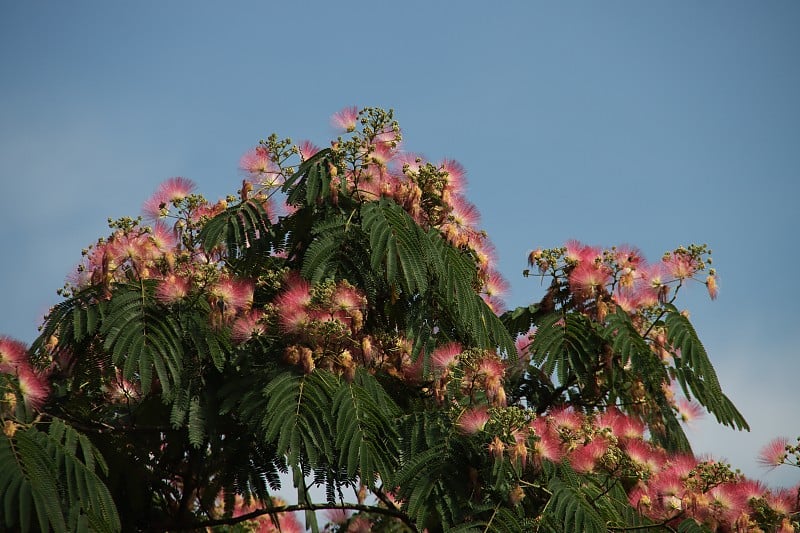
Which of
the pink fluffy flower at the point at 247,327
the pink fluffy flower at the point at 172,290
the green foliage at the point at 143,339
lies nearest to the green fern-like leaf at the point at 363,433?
the pink fluffy flower at the point at 247,327

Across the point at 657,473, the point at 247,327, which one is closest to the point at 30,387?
the point at 247,327

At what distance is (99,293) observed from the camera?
675 cm

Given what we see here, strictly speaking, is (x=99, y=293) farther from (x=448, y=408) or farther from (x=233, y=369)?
(x=448, y=408)

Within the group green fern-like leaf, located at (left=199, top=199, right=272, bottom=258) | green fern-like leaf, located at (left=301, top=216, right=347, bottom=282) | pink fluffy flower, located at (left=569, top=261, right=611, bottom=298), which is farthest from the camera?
pink fluffy flower, located at (left=569, top=261, right=611, bottom=298)

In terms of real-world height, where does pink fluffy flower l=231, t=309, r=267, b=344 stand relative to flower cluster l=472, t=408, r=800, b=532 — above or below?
above

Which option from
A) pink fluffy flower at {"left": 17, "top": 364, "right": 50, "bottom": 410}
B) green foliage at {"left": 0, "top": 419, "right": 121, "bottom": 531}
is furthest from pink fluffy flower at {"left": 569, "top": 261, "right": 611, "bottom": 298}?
pink fluffy flower at {"left": 17, "top": 364, "right": 50, "bottom": 410}

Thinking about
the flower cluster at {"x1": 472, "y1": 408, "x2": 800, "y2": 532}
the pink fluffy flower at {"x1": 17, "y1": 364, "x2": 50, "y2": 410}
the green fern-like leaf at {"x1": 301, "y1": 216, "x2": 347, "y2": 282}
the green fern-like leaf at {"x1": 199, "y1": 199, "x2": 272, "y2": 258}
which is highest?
the green fern-like leaf at {"x1": 199, "y1": 199, "x2": 272, "y2": 258}

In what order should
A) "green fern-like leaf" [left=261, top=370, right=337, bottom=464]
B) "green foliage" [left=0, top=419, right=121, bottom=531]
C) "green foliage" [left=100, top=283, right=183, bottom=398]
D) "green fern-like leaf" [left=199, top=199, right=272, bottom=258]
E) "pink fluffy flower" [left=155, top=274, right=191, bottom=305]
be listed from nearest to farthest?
"green foliage" [left=0, top=419, right=121, bottom=531]
"green fern-like leaf" [left=261, top=370, right=337, bottom=464]
"green foliage" [left=100, top=283, right=183, bottom=398]
"pink fluffy flower" [left=155, top=274, right=191, bottom=305]
"green fern-like leaf" [left=199, top=199, right=272, bottom=258]

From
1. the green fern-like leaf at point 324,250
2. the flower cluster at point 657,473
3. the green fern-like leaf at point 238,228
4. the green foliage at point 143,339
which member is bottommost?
the flower cluster at point 657,473

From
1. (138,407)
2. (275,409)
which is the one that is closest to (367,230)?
(275,409)

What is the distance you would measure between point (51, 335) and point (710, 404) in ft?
13.2

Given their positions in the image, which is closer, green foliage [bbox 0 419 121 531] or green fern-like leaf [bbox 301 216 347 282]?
green foliage [bbox 0 419 121 531]

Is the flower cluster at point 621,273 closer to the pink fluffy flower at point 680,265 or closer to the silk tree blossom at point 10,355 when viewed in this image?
the pink fluffy flower at point 680,265

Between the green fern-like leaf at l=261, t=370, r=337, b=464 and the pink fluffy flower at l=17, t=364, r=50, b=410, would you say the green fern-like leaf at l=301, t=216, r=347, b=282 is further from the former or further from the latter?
the pink fluffy flower at l=17, t=364, r=50, b=410
